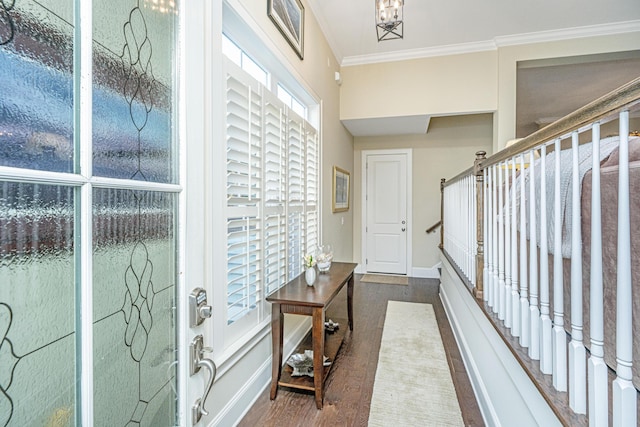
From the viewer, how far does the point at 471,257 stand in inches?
95.0

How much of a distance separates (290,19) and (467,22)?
218 centimetres

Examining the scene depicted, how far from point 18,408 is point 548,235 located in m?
1.51

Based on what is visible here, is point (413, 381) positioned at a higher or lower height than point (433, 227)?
lower

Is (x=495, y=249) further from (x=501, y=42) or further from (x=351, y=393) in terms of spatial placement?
(x=501, y=42)

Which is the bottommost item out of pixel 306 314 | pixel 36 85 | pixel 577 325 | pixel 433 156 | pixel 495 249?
pixel 306 314

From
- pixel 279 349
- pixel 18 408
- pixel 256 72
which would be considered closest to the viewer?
pixel 18 408

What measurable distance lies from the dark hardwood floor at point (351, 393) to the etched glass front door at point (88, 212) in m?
1.13

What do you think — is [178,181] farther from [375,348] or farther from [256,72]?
[375,348]

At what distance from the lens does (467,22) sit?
11.1 feet

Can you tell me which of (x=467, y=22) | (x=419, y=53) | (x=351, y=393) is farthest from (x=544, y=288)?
(x=419, y=53)

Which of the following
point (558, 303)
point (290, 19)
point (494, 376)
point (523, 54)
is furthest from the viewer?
point (523, 54)

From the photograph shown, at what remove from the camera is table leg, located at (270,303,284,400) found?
1949 millimetres

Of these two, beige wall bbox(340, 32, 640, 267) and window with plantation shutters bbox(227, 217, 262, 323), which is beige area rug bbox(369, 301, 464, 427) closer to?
window with plantation shutters bbox(227, 217, 262, 323)

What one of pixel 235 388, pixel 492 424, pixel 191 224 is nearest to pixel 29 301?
pixel 191 224
